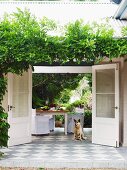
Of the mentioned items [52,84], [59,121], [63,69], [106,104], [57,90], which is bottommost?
[59,121]

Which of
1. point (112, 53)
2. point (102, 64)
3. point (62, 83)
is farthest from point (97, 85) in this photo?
point (62, 83)

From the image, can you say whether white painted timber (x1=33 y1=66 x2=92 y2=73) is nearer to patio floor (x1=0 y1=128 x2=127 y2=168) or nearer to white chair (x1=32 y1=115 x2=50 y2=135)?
white chair (x1=32 y1=115 x2=50 y2=135)

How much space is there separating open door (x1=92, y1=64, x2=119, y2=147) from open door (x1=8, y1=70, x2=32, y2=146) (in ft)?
5.84

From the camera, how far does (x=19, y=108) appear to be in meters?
9.34

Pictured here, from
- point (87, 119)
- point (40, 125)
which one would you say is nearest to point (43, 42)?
point (40, 125)

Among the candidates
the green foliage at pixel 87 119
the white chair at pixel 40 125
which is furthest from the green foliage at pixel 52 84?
the white chair at pixel 40 125

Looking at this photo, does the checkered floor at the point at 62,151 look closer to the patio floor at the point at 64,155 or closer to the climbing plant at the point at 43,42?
the patio floor at the point at 64,155

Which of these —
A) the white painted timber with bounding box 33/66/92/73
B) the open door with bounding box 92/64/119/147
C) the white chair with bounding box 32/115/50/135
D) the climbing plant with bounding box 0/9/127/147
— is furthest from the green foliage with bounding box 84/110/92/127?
the climbing plant with bounding box 0/9/127/147

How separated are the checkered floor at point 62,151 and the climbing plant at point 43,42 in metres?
0.66

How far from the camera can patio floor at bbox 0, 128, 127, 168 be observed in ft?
22.4

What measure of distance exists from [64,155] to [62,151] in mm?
541

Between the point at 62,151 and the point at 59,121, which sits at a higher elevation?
the point at 59,121

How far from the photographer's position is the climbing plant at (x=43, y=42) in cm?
739

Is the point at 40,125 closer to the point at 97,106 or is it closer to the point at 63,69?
the point at 63,69
